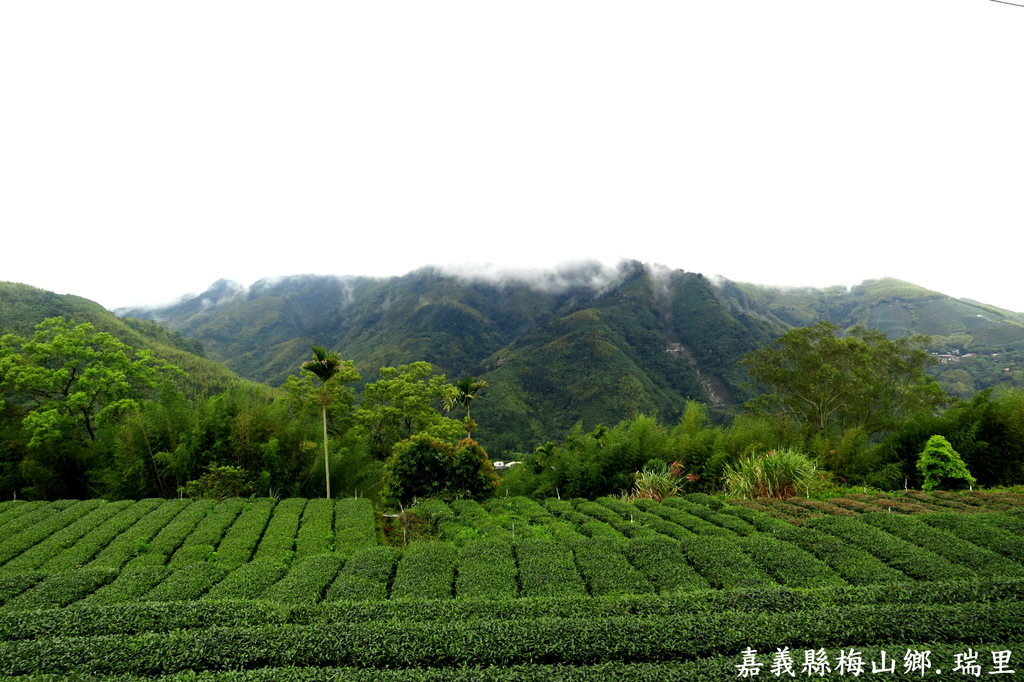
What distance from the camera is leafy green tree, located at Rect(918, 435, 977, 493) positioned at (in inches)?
602

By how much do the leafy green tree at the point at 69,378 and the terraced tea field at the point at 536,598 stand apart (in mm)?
5787

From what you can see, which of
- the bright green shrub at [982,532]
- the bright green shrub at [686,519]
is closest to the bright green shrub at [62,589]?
the bright green shrub at [686,519]

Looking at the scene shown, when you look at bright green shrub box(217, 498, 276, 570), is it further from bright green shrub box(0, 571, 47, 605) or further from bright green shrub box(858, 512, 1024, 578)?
bright green shrub box(858, 512, 1024, 578)

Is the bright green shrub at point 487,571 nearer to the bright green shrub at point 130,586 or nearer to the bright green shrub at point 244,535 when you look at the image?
the bright green shrub at point 244,535

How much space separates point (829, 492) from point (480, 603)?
1474cm

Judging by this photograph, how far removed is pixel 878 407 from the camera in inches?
1032

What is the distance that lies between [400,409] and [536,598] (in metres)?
17.7

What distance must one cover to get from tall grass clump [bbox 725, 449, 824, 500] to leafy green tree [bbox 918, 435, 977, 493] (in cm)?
354

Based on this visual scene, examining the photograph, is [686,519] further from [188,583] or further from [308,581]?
[188,583]

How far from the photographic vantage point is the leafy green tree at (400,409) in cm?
2336

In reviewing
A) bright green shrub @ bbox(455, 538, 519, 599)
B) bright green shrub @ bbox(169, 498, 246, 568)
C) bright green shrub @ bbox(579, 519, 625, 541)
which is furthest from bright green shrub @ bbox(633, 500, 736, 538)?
bright green shrub @ bbox(169, 498, 246, 568)

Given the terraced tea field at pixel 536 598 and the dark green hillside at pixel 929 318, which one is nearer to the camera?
the terraced tea field at pixel 536 598

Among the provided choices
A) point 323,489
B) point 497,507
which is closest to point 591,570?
point 497,507

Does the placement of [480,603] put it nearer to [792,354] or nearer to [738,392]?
[792,354]
